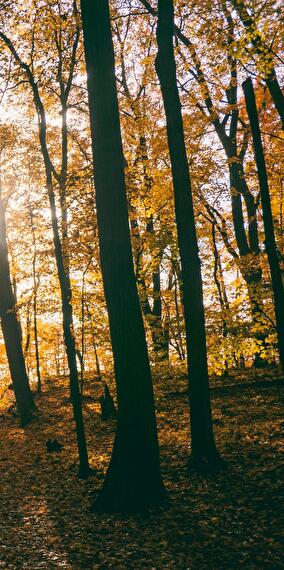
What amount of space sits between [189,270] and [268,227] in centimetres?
155

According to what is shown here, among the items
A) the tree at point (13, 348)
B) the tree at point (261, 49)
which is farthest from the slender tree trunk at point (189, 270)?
the tree at point (13, 348)

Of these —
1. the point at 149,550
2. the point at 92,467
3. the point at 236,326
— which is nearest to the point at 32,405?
the point at 92,467

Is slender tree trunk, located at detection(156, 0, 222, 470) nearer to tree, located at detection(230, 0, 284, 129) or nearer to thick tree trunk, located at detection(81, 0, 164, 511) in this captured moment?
thick tree trunk, located at detection(81, 0, 164, 511)

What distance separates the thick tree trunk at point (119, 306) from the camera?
21.5ft

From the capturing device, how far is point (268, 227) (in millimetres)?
7879

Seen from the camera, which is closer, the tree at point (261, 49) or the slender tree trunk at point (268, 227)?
the slender tree trunk at point (268, 227)

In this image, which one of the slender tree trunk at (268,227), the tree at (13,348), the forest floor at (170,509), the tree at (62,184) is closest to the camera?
the forest floor at (170,509)

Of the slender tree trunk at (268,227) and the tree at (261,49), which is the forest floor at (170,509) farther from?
the tree at (261,49)

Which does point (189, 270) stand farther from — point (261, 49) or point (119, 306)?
point (261, 49)

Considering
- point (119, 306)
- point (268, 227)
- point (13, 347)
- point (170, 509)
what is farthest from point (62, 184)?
point (13, 347)

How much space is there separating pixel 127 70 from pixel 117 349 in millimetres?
15433

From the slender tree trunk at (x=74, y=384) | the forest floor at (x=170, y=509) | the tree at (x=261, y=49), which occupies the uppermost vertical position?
the tree at (x=261, y=49)

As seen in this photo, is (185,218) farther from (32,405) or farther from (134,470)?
(32,405)

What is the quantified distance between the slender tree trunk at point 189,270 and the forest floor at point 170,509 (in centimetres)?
63
